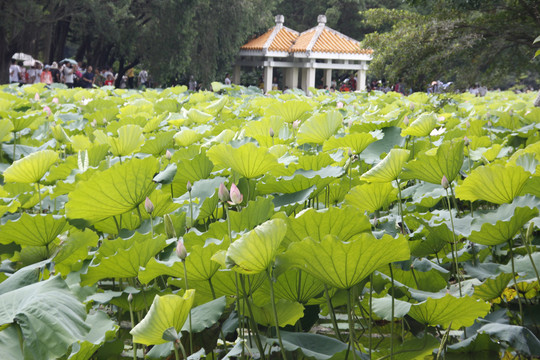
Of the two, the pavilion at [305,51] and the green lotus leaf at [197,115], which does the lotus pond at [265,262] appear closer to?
the green lotus leaf at [197,115]

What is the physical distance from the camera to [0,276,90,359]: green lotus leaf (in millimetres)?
875

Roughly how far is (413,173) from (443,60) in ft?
11.7

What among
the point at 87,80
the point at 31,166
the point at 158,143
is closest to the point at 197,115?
the point at 158,143

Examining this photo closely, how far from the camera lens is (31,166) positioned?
1717 mm

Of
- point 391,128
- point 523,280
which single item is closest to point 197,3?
point 391,128

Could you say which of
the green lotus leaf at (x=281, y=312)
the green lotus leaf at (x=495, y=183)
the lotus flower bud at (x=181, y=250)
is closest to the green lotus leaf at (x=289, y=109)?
the green lotus leaf at (x=495, y=183)

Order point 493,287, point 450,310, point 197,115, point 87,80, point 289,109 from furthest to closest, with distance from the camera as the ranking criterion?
1. point 87,80
2. point 197,115
3. point 289,109
4. point 493,287
5. point 450,310

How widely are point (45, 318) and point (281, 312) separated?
0.40 meters

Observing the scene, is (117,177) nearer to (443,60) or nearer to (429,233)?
(429,233)

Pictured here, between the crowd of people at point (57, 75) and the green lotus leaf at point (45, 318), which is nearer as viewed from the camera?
the green lotus leaf at point (45, 318)

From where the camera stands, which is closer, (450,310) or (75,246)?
(450,310)

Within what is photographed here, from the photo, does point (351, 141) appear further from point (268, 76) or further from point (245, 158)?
point (268, 76)

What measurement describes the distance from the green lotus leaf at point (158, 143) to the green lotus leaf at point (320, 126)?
50 cm

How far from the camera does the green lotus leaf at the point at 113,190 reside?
1.33 meters
